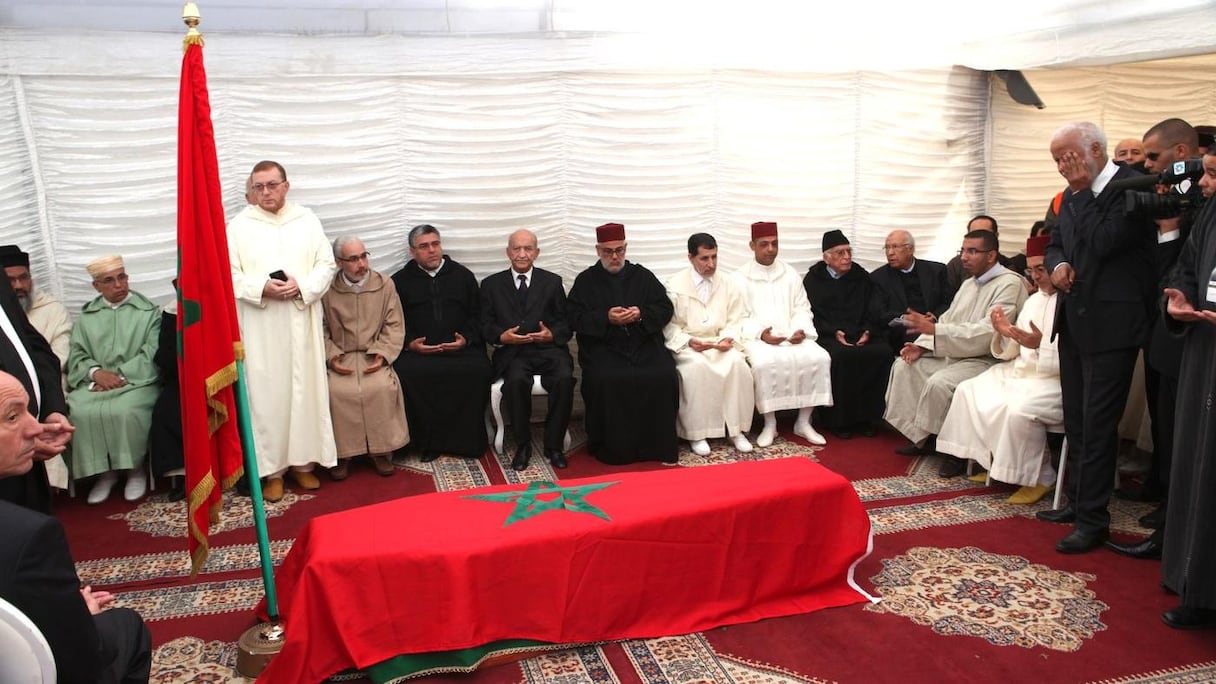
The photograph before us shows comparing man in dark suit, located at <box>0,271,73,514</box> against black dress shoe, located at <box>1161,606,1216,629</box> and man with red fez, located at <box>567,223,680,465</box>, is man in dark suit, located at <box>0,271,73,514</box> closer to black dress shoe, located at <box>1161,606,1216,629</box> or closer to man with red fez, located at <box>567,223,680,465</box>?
man with red fez, located at <box>567,223,680,465</box>

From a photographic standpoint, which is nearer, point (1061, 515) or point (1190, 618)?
point (1190, 618)

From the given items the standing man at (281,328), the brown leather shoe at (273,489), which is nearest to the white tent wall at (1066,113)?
the standing man at (281,328)

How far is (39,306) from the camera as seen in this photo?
5.14 metres

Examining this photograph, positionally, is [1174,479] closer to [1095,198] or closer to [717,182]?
[1095,198]

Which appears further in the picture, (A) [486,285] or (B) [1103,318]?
(A) [486,285]

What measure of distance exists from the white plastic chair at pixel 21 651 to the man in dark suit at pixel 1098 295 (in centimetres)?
385

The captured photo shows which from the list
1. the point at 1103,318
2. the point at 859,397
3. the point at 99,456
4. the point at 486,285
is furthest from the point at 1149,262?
the point at 99,456

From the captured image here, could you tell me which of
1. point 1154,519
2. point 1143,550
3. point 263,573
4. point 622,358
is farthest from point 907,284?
point 263,573

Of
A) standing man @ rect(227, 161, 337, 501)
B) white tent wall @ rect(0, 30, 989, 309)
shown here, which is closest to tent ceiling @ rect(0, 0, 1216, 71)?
white tent wall @ rect(0, 30, 989, 309)

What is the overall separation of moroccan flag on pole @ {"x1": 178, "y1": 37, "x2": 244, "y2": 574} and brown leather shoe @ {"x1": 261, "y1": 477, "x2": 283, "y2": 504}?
195cm

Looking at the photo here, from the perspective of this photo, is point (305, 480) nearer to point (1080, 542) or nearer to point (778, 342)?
point (778, 342)

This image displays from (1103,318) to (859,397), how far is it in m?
2.13

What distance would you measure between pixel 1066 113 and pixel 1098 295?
334 cm

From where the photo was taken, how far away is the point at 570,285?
249 inches
